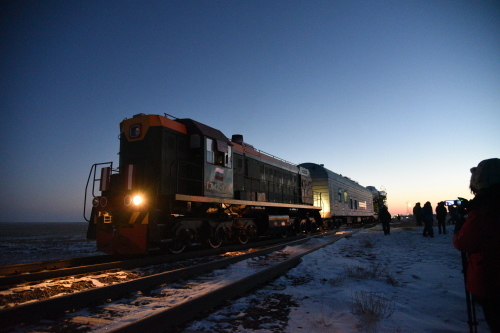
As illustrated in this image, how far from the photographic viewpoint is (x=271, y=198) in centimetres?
1398

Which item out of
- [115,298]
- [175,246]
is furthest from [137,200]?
[115,298]

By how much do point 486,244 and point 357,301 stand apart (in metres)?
1.93

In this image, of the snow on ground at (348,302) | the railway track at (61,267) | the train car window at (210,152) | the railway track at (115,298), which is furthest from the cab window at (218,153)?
the railway track at (115,298)

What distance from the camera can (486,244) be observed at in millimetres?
1889

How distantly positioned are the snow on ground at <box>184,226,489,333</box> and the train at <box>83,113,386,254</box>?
379 centimetres

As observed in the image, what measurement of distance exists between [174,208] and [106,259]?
217 cm

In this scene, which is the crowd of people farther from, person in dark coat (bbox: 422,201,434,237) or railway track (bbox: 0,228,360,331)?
person in dark coat (bbox: 422,201,434,237)

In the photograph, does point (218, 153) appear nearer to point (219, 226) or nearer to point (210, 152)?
point (210, 152)

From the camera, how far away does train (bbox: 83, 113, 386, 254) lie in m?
7.55

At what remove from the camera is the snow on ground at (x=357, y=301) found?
9.70 ft

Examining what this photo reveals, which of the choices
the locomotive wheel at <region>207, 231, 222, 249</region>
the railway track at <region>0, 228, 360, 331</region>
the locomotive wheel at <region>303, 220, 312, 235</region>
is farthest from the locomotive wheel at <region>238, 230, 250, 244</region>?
the locomotive wheel at <region>303, 220, 312, 235</region>

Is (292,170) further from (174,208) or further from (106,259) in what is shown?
(106,259)

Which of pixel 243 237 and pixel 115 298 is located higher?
pixel 243 237

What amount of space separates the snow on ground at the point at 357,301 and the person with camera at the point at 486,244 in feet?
3.77
